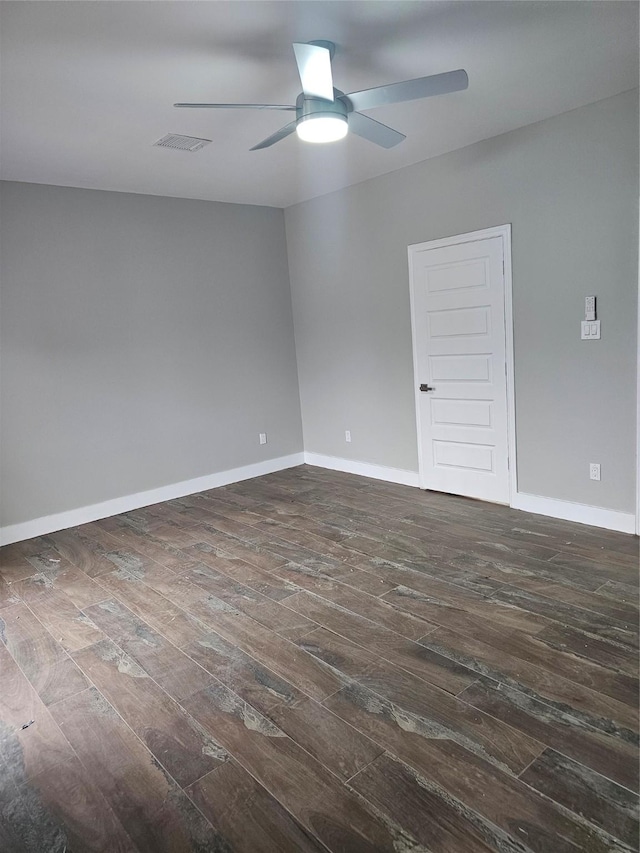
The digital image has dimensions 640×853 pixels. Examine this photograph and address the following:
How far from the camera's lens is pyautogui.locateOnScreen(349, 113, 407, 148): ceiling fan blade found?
288 cm

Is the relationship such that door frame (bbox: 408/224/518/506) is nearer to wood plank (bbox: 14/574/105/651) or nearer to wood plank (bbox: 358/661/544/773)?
wood plank (bbox: 358/661/544/773)

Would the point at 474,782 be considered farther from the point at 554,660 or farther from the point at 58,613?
the point at 58,613

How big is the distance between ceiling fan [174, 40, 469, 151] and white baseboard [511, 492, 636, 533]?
2.70m

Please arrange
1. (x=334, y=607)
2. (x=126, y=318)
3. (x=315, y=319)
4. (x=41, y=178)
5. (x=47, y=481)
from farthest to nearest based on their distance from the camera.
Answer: (x=315, y=319) → (x=126, y=318) → (x=47, y=481) → (x=41, y=178) → (x=334, y=607)

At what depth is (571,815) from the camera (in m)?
1.70

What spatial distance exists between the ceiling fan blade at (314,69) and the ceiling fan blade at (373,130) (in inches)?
11.6

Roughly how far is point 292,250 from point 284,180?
3.92ft

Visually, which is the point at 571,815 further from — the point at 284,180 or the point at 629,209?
the point at 284,180

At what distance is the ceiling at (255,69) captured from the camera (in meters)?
2.36

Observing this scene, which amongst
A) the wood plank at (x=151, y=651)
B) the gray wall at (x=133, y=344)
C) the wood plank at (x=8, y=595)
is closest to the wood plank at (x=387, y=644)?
the wood plank at (x=151, y=651)

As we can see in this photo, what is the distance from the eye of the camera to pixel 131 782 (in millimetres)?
1968

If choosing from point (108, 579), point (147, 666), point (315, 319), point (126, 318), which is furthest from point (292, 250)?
point (147, 666)

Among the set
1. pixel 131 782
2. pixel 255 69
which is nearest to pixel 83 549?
pixel 131 782

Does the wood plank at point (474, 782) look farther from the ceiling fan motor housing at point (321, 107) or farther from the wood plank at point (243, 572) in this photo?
the ceiling fan motor housing at point (321, 107)
